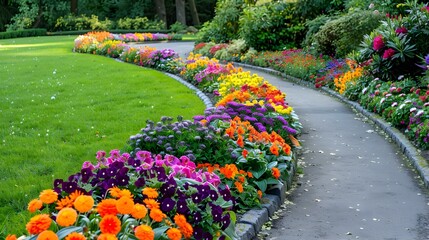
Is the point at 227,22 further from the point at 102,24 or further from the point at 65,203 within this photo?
the point at 65,203

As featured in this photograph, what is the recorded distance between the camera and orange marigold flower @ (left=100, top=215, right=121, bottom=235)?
323 cm

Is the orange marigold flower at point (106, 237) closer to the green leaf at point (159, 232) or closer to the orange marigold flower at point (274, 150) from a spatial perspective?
the green leaf at point (159, 232)

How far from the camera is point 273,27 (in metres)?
19.9

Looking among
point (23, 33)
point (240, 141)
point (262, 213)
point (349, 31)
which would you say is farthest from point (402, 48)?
point (23, 33)

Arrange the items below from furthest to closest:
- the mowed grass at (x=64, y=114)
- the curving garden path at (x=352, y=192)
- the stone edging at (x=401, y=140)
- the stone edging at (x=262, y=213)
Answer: the stone edging at (x=401, y=140), the mowed grass at (x=64, y=114), the curving garden path at (x=352, y=192), the stone edging at (x=262, y=213)

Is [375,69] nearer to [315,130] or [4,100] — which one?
[315,130]

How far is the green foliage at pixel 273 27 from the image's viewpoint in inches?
762

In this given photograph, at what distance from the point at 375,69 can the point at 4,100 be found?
6.69m

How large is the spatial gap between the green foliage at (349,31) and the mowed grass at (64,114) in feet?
13.5

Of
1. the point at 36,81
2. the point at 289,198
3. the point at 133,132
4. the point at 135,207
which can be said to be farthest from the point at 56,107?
the point at 135,207

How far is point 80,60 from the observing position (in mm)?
18672

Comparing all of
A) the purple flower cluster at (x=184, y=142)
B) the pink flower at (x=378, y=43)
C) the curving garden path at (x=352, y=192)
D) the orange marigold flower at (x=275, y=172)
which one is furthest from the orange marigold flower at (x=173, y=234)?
the pink flower at (x=378, y=43)

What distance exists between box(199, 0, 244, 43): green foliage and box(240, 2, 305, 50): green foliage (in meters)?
2.01

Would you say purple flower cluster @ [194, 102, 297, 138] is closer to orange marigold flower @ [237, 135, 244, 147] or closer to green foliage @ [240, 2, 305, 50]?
orange marigold flower @ [237, 135, 244, 147]
